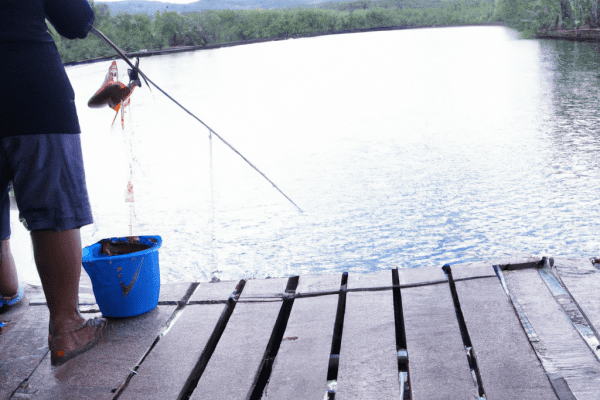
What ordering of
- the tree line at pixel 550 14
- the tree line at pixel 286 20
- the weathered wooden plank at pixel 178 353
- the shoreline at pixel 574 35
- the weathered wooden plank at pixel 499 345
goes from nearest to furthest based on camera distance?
the weathered wooden plank at pixel 499 345 < the weathered wooden plank at pixel 178 353 < the shoreline at pixel 574 35 < the tree line at pixel 550 14 < the tree line at pixel 286 20

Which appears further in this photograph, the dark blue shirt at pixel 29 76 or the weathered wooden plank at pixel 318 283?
the weathered wooden plank at pixel 318 283

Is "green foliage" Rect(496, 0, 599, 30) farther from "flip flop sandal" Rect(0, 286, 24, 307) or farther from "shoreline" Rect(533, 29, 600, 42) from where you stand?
"flip flop sandal" Rect(0, 286, 24, 307)

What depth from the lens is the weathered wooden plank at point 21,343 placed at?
1.46 metres

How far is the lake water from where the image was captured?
9.41ft

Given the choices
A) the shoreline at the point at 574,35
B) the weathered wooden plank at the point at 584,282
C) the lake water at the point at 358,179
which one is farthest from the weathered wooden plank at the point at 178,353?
the shoreline at the point at 574,35

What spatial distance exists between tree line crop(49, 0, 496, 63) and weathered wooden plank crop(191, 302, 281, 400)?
19.8 metres

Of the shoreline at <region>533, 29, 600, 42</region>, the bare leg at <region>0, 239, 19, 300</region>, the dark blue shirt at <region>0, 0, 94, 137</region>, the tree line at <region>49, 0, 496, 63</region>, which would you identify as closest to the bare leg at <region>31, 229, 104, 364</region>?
the dark blue shirt at <region>0, 0, 94, 137</region>

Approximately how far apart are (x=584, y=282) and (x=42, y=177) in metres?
1.51

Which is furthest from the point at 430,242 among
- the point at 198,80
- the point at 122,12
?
the point at 122,12

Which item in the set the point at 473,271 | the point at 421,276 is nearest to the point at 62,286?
the point at 421,276

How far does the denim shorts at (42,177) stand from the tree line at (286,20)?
19856 mm

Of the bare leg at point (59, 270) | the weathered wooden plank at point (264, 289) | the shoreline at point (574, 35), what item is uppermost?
the shoreline at point (574, 35)

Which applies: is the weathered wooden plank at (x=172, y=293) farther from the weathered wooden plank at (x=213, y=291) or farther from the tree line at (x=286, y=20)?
the tree line at (x=286, y=20)

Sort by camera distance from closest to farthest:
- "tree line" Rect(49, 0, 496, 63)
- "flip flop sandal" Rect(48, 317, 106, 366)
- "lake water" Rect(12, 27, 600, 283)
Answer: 1. "flip flop sandal" Rect(48, 317, 106, 366)
2. "lake water" Rect(12, 27, 600, 283)
3. "tree line" Rect(49, 0, 496, 63)
